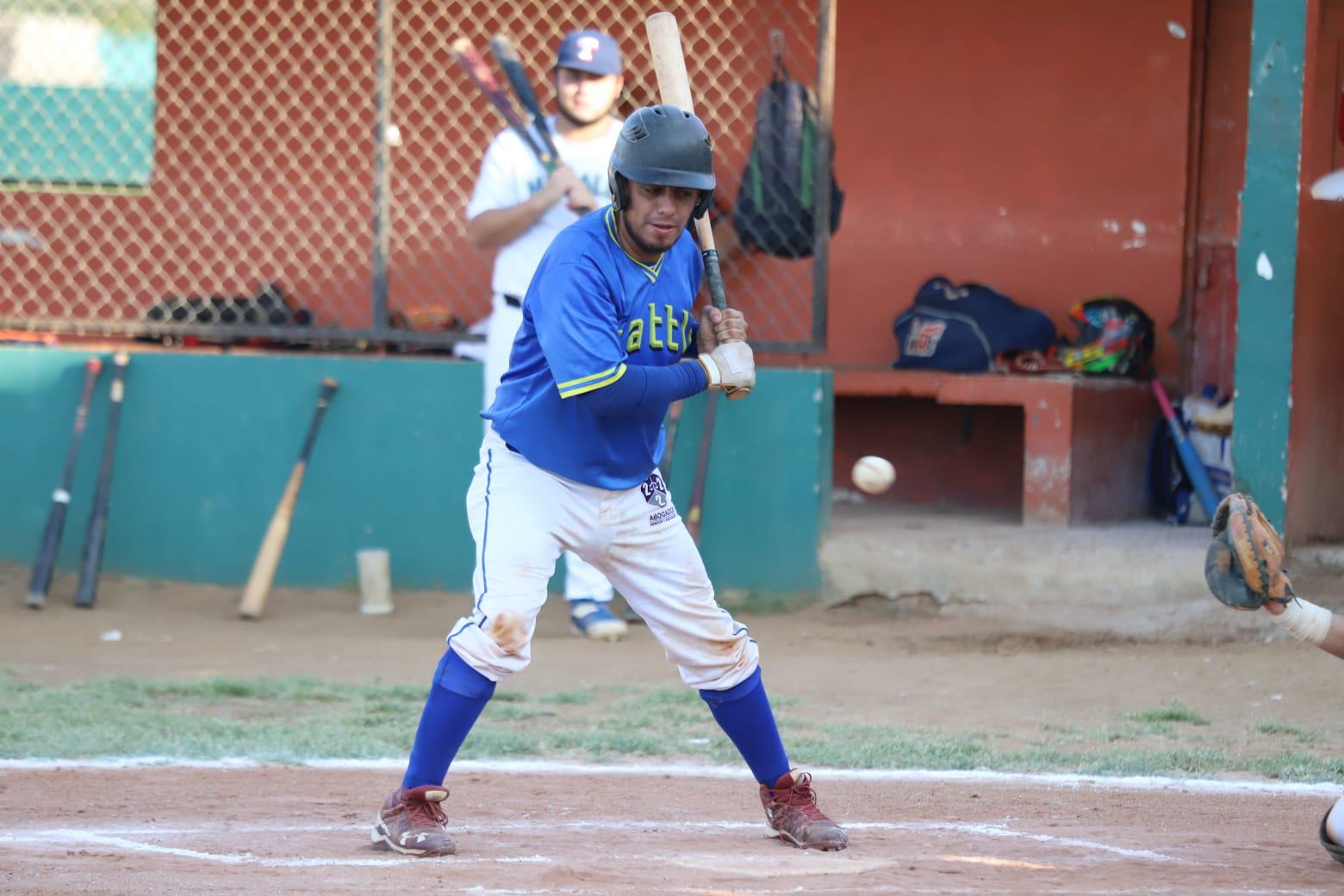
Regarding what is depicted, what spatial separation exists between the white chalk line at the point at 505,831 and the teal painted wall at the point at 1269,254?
3055 mm

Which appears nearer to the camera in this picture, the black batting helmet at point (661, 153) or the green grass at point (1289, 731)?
the black batting helmet at point (661, 153)

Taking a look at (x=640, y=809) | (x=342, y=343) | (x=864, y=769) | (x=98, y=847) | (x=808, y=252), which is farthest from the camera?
(x=342, y=343)

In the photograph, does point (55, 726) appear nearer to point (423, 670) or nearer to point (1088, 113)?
point (423, 670)

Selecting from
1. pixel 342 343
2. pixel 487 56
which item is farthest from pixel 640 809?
pixel 487 56

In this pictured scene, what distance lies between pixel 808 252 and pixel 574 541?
388 centimetres

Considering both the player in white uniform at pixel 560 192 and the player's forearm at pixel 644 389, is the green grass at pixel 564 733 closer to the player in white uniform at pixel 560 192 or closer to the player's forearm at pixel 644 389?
the player in white uniform at pixel 560 192

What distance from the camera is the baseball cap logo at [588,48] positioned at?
627cm

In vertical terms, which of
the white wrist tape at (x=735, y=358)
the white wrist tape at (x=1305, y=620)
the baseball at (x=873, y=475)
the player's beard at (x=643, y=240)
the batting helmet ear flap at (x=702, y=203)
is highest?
the batting helmet ear flap at (x=702, y=203)

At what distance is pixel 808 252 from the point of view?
746 cm

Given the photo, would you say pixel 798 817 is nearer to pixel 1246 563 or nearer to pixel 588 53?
pixel 1246 563

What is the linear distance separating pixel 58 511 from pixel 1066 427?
4.46 m

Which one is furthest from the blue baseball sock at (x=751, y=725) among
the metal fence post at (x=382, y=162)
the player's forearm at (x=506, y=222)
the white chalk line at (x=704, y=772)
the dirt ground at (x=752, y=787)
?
the metal fence post at (x=382, y=162)

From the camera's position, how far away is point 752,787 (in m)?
4.54

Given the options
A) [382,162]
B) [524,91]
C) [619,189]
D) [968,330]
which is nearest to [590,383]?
[619,189]
